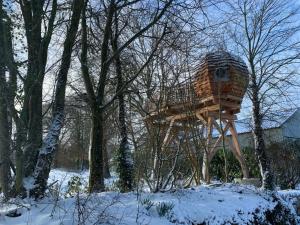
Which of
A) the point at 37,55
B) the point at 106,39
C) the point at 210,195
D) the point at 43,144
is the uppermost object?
the point at 106,39

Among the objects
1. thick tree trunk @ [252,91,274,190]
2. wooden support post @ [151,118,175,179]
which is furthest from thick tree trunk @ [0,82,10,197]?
thick tree trunk @ [252,91,274,190]

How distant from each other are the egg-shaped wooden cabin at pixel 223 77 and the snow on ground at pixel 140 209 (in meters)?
5.07

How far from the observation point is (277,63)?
15898 mm

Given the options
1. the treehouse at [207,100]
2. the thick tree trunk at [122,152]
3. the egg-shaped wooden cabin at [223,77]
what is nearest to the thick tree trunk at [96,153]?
the treehouse at [207,100]

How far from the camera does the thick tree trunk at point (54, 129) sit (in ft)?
23.8

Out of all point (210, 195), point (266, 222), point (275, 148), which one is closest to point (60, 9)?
point (210, 195)

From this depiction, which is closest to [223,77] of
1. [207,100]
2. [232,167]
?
[207,100]

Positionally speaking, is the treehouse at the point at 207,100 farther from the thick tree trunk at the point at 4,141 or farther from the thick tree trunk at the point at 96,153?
the thick tree trunk at the point at 4,141

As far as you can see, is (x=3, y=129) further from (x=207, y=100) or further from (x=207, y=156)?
(x=207, y=100)

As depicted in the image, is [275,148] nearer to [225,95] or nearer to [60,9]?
[225,95]

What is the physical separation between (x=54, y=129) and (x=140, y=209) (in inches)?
94.6

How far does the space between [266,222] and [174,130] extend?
9.70 feet

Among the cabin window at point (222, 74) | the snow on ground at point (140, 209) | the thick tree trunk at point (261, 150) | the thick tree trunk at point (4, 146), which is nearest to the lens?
the snow on ground at point (140, 209)

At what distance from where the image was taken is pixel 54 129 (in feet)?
25.7
